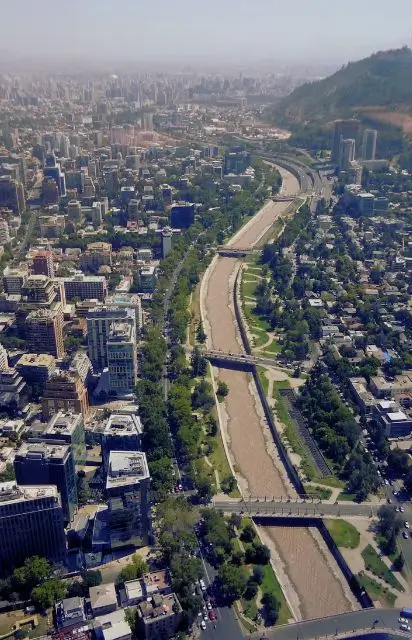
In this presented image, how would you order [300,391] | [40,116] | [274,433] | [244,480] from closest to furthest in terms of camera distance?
[244,480] < [274,433] < [300,391] < [40,116]

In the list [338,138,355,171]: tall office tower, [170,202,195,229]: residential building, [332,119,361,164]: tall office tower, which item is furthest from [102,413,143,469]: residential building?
[332,119,361,164]: tall office tower

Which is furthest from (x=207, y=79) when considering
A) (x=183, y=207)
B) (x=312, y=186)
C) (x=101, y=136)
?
(x=183, y=207)

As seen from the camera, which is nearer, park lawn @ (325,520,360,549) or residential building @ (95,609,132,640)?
residential building @ (95,609,132,640)

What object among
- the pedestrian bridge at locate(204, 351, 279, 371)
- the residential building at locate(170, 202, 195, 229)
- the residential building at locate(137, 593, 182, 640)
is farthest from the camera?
the residential building at locate(170, 202, 195, 229)

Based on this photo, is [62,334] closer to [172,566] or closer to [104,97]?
[172,566]

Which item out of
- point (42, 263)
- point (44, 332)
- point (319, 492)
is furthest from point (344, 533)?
point (42, 263)

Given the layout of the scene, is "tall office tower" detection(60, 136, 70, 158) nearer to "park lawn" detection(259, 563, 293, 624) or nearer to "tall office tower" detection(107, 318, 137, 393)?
"tall office tower" detection(107, 318, 137, 393)

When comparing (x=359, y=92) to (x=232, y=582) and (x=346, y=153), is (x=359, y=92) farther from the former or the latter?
(x=232, y=582)

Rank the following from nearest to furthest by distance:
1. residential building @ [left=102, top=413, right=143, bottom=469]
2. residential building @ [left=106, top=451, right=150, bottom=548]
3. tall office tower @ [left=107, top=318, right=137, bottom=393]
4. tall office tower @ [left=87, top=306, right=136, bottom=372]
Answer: residential building @ [left=106, top=451, right=150, bottom=548] < residential building @ [left=102, top=413, right=143, bottom=469] < tall office tower @ [left=107, top=318, right=137, bottom=393] < tall office tower @ [left=87, top=306, right=136, bottom=372]
